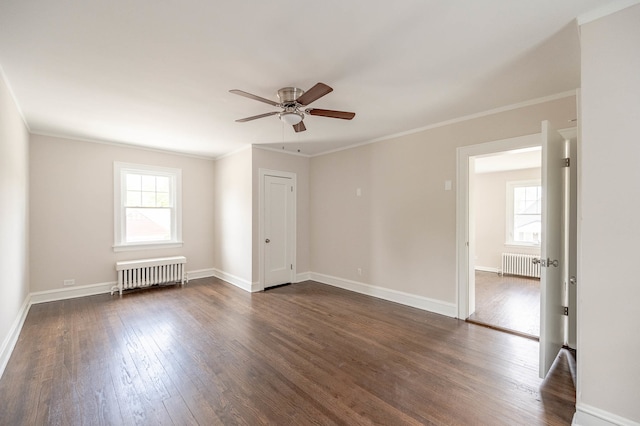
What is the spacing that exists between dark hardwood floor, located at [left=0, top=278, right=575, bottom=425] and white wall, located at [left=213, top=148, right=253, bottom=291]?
1402 millimetres

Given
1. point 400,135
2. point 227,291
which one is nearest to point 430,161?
point 400,135

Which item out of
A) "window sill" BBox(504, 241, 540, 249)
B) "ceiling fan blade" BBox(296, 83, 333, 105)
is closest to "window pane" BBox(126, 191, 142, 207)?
"ceiling fan blade" BBox(296, 83, 333, 105)

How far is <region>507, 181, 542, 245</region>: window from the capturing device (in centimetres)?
621

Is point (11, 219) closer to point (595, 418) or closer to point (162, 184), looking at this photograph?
point (162, 184)

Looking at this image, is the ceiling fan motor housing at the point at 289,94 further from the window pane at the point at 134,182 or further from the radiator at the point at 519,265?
the radiator at the point at 519,265

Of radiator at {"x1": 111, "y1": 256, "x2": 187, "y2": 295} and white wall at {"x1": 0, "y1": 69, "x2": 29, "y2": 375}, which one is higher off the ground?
white wall at {"x1": 0, "y1": 69, "x2": 29, "y2": 375}

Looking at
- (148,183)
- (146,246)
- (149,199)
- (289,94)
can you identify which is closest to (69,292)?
(146,246)

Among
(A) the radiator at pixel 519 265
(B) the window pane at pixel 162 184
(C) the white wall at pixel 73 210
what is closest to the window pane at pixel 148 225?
(C) the white wall at pixel 73 210

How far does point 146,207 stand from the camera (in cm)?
525

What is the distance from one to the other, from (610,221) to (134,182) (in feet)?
20.8

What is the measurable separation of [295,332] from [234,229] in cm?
279

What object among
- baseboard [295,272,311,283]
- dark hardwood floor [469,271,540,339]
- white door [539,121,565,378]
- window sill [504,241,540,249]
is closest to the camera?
white door [539,121,565,378]

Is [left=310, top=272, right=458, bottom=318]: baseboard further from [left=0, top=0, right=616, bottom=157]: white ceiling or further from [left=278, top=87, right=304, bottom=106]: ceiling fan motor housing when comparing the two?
[left=278, top=87, right=304, bottom=106]: ceiling fan motor housing

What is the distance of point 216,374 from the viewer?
7.77 feet
